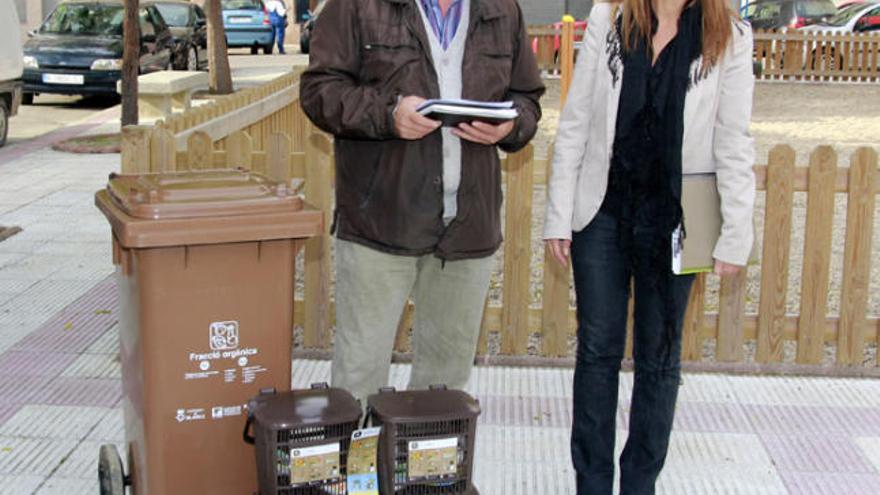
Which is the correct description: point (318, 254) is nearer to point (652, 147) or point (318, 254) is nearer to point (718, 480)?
point (718, 480)

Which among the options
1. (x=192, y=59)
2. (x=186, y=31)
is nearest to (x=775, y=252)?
(x=192, y=59)

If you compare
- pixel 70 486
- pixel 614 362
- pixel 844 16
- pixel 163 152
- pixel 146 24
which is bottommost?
pixel 70 486

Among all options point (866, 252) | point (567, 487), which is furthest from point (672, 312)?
point (866, 252)

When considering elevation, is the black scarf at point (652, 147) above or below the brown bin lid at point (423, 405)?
above

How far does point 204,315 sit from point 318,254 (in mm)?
2306

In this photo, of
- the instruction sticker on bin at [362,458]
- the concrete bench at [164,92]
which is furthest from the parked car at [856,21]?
the instruction sticker on bin at [362,458]

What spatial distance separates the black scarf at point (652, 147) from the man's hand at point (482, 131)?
344mm

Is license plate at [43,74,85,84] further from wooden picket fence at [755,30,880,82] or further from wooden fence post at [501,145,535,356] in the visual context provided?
wooden fence post at [501,145,535,356]

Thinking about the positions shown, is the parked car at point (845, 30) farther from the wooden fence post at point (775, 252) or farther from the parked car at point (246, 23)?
the wooden fence post at point (775, 252)

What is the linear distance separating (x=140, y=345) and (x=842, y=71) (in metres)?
21.5

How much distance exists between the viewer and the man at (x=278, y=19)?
32812 millimetres

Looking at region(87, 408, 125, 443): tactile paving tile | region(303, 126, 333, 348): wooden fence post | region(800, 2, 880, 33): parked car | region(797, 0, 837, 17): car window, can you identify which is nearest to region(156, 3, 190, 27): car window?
region(800, 2, 880, 33): parked car

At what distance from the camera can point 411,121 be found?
3225 millimetres

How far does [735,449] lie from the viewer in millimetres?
4543
